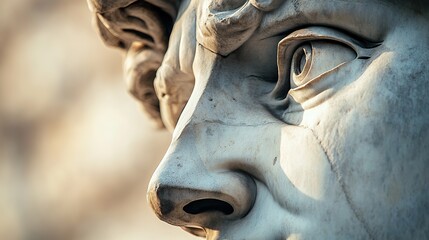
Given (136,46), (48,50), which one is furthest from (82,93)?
(136,46)

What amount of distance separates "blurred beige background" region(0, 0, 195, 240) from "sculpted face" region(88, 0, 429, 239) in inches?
51.2

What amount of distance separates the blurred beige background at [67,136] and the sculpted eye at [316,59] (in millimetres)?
1348

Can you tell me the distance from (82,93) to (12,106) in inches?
15.5

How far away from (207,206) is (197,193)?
0.09 feet

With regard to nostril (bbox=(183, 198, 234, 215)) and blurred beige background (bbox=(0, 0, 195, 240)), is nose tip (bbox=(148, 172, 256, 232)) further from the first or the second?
A: blurred beige background (bbox=(0, 0, 195, 240))

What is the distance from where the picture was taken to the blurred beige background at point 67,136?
3039mm

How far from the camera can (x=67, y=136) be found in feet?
11.2

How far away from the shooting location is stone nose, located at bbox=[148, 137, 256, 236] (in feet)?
4.54

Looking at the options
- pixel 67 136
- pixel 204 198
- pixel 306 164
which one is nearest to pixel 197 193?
pixel 204 198

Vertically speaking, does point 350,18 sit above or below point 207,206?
above

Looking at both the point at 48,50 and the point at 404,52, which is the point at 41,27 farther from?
the point at 404,52

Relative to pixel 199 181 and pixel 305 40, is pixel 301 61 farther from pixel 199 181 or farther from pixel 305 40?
pixel 199 181

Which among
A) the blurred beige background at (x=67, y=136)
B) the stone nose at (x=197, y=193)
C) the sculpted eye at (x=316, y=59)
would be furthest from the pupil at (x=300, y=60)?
the blurred beige background at (x=67, y=136)

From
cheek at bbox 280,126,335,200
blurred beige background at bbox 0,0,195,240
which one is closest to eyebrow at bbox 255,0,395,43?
cheek at bbox 280,126,335,200
